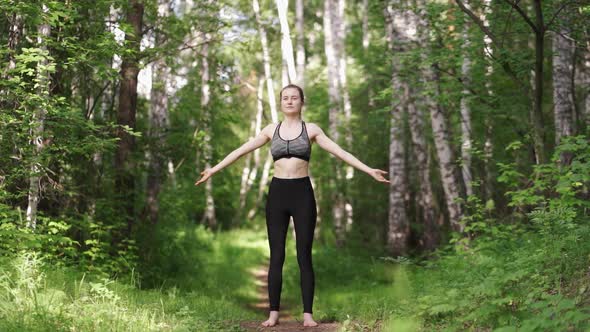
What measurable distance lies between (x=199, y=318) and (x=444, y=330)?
2491 mm

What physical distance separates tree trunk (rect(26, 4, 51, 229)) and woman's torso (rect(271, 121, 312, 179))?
9.93 feet

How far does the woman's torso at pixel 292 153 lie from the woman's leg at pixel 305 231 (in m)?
0.18

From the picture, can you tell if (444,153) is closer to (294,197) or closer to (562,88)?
(562,88)

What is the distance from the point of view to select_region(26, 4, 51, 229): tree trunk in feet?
23.8

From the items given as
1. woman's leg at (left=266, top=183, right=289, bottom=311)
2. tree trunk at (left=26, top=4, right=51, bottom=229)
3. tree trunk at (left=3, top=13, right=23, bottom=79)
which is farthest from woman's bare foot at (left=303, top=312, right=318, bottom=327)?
tree trunk at (left=3, top=13, right=23, bottom=79)

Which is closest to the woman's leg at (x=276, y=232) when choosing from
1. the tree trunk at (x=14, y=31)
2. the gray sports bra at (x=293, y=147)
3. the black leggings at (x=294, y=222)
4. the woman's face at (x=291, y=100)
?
the black leggings at (x=294, y=222)

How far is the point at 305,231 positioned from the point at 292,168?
2.05ft

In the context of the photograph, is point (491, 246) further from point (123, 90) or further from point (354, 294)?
point (123, 90)

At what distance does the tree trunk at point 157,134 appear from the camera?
39.2 feet

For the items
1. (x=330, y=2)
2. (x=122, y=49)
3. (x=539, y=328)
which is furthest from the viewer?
(x=330, y=2)

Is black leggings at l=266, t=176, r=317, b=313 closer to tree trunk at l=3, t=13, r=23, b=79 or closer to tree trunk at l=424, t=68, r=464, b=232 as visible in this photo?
tree trunk at l=3, t=13, r=23, b=79

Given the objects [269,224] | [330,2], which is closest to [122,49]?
[269,224]

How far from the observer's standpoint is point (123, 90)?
1082 centimetres

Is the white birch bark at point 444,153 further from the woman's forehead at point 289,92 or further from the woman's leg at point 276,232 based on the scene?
the woman's leg at point 276,232
